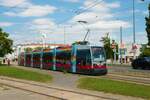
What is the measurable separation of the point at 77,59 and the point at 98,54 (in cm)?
282

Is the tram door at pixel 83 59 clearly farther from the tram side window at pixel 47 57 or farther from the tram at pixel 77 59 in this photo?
the tram side window at pixel 47 57

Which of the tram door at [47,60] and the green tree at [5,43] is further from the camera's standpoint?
the green tree at [5,43]

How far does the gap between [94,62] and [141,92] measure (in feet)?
53.6

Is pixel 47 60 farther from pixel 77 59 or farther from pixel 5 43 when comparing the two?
pixel 5 43

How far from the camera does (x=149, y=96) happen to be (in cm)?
1686

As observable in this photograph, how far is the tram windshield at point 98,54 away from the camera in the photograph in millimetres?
34750

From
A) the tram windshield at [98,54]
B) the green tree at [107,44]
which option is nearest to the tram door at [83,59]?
the tram windshield at [98,54]

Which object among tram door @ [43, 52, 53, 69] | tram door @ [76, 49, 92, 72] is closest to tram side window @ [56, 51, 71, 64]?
tram door @ [76, 49, 92, 72]

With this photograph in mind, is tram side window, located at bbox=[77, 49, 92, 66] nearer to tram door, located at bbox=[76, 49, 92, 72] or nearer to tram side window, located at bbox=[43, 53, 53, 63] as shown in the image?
tram door, located at bbox=[76, 49, 92, 72]

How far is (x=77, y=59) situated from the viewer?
122 feet

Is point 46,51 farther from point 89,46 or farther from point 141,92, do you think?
point 141,92

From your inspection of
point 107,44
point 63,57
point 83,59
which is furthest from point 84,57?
point 107,44

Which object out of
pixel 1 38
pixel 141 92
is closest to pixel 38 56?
pixel 1 38

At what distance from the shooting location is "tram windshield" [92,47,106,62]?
3475cm
